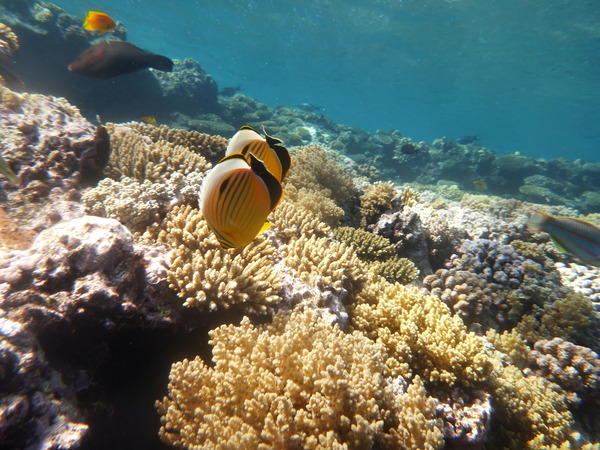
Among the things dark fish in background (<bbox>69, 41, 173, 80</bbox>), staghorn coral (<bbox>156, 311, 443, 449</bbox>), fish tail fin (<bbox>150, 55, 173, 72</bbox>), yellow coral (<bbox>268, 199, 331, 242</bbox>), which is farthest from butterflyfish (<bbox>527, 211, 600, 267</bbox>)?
dark fish in background (<bbox>69, 41, 173, 80</bbox>)

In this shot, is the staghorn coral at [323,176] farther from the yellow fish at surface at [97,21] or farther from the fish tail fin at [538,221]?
the yellow fish at surface at [97,21]

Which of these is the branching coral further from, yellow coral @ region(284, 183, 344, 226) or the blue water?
the blue water

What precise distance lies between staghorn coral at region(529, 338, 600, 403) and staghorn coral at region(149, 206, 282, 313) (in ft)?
12.7

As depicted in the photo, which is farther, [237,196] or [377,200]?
[377,200]

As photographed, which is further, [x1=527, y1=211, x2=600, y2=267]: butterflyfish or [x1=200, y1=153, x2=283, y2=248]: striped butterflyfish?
[x1=527, y1=211, x2=600, y2=267]: butterflyfish

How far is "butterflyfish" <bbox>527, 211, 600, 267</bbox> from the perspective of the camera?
12.3ft

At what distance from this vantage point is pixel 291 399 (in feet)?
6.84

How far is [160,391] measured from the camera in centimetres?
266

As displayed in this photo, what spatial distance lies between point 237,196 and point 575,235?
4.66 metres

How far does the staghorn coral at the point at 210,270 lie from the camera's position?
251 cm

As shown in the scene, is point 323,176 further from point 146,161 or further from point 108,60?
point 108,60

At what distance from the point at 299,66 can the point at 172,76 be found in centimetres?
5497

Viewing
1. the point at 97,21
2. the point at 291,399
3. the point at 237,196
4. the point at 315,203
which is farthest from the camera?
the point at 97,21

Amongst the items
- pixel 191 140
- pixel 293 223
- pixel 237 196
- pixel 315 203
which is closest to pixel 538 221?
pixel 315 203
